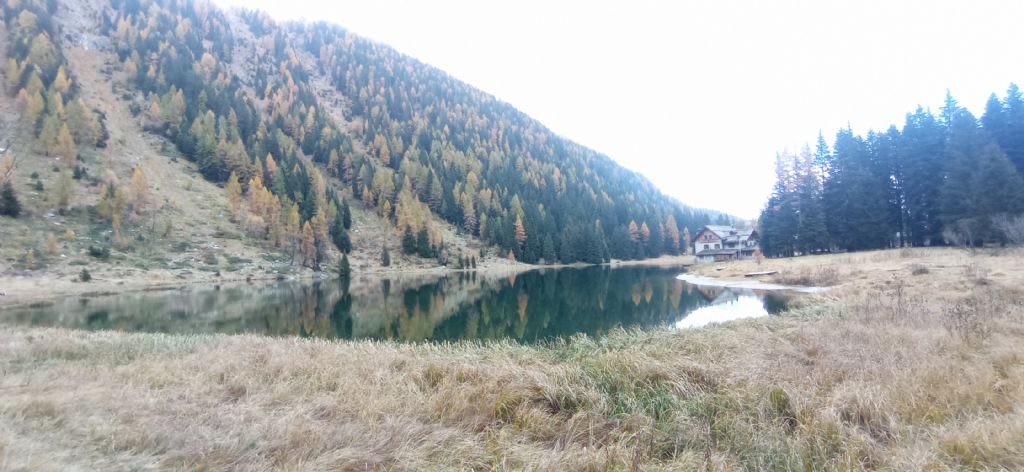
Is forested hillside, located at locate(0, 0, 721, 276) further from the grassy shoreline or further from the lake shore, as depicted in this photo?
the grassy shoreline

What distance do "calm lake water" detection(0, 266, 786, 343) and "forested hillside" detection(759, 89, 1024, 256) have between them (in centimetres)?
2177

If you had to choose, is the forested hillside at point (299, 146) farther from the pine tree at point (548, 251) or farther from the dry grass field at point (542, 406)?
the dry grass field at point (542, 406)

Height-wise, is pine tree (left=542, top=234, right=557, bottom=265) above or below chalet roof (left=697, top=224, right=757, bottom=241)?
below

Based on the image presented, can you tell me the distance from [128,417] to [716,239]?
85993 mm

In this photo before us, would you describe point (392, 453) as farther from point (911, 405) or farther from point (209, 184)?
point (209, 184)

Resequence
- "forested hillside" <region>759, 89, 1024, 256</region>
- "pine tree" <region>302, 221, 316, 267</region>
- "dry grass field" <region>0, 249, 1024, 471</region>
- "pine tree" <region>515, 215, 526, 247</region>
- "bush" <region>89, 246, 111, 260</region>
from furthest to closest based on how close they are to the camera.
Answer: "pine tree" <region>515, 215, 526, 247</region>
"pine tree" <region>302, 221, 316, 267</region>
"bush" <region>89, 246, 111, 260</region>
"forested hillside" <region>759, 89, 1024, 256</region>
"dry grass field" <region>0, 249, 1024, 471</region>

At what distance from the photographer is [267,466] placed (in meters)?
3.74

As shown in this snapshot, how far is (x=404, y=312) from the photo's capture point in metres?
25.5

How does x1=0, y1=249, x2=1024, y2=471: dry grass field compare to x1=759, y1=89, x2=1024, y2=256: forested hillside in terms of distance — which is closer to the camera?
x1=0, y1=249, x2=1024, y2=471: dry grass field

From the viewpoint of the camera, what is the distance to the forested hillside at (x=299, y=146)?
5847cm

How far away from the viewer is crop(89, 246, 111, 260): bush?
4061cm

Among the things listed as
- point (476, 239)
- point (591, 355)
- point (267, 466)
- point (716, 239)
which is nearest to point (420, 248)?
point (476, 239)

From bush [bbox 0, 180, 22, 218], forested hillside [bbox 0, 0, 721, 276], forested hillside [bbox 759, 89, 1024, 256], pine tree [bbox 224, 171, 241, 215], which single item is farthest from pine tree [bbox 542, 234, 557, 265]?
bush [bbox 0, 180, 22, 218]

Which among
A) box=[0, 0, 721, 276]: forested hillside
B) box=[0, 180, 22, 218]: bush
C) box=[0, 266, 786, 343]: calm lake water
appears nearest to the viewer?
box=[0, 266, 786, 343]: calm lake water
